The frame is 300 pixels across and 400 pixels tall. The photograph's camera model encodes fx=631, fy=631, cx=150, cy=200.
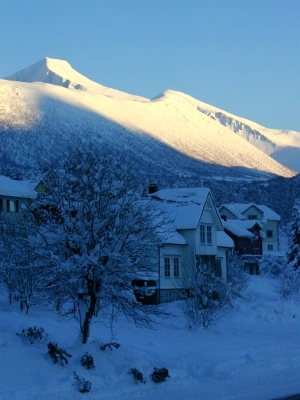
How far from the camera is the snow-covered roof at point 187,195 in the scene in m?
44.8

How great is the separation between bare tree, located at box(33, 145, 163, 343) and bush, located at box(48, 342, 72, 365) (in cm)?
151

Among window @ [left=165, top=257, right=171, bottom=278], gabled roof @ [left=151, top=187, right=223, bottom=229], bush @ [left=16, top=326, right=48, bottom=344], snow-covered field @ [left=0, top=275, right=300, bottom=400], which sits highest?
gabled roof @ [left=151, top=187, right=223, bottom=229]

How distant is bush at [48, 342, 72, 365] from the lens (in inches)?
688

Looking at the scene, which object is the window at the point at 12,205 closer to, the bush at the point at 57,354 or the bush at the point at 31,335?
the bush at the point at 31,335

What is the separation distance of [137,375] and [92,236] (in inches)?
167

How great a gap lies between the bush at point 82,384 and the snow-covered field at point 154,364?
0.12 m

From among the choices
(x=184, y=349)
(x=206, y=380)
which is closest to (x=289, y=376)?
(x=206, y=380)

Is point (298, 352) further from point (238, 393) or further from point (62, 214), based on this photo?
point (62, 214)

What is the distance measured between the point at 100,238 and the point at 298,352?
9642 millimetres

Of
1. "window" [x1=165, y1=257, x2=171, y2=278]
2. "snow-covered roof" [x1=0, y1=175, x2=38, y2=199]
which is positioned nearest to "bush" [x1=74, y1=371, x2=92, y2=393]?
"window" [x1=165, y1=257, x2=171, y2=278]

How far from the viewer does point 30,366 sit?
55.7 ft

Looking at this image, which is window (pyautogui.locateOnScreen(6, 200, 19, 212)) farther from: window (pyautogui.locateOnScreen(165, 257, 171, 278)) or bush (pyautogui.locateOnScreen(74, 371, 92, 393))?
bush (pyautogui.locateOnScreen(74, 371, 92, 393))

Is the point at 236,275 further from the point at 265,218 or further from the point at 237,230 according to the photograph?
the point at 265,218

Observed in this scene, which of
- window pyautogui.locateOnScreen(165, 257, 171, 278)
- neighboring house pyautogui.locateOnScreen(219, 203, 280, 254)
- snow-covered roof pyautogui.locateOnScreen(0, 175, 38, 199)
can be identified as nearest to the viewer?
window pyautogui.locateOnScreen(165, 257, 171, 278)
